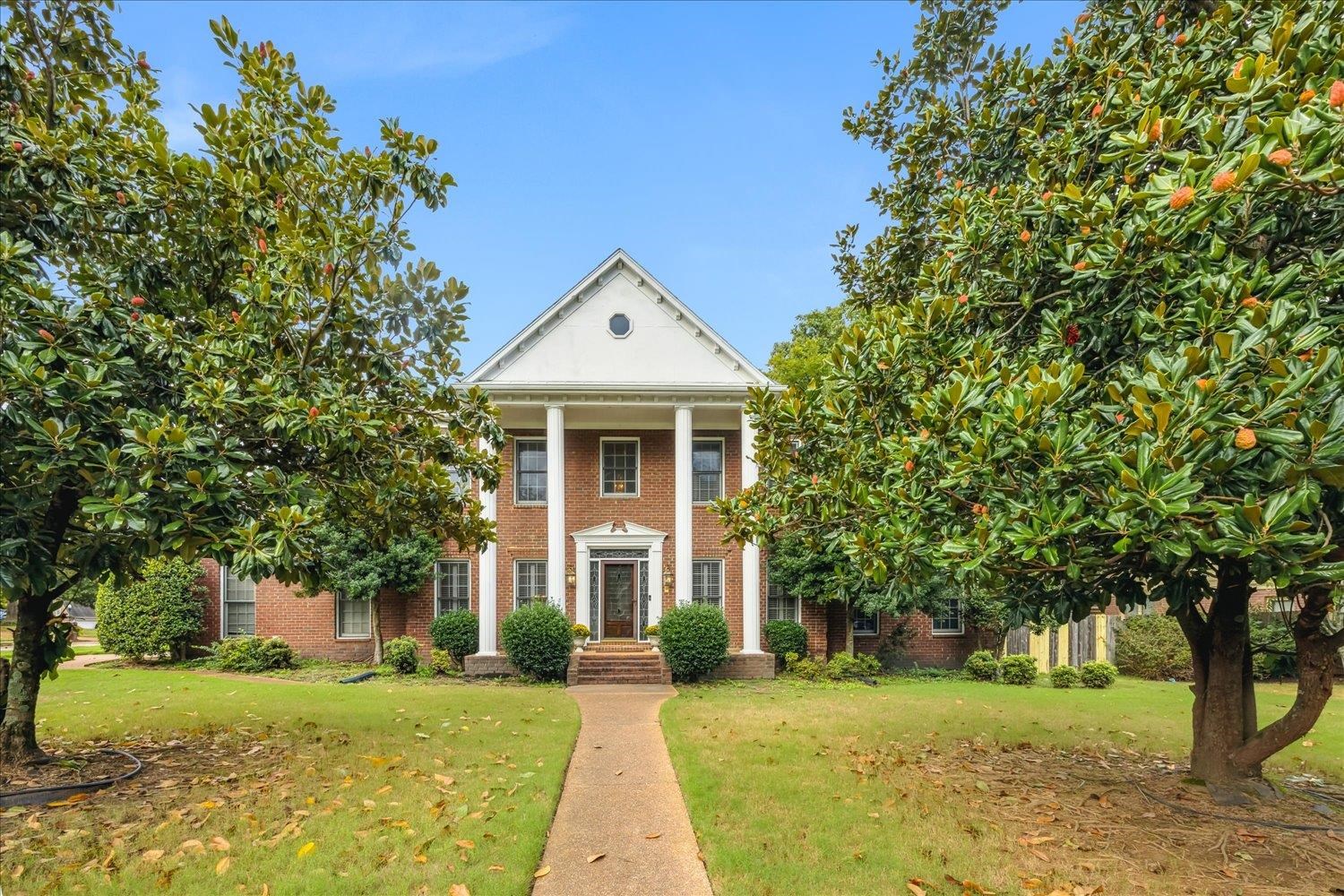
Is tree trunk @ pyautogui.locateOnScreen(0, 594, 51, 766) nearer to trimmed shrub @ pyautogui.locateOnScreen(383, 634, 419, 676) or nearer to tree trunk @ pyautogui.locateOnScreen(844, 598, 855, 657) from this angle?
trimmed shrub @ pyautogui.locateOnScreen(383, 634, 419, 676)

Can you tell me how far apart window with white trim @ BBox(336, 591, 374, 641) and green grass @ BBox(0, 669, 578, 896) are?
21.5ft

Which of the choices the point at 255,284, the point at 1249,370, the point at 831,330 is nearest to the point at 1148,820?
the point at 1249,370

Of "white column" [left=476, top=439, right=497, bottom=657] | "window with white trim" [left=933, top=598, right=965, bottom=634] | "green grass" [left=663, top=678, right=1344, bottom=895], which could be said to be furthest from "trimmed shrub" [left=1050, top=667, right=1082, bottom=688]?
"white column" [left=476, top=439, right=497, bottom=657]

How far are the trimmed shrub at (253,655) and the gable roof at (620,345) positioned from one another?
7.64 meters

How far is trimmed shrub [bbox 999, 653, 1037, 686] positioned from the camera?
602 inches

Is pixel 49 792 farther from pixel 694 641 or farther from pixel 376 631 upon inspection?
pixel 376 631

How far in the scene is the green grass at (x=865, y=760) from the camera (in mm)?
4578

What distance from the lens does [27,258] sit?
18.3 feet

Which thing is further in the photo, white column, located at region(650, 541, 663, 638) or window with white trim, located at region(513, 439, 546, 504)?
window with white trim, located at region(513, 439, 546, 504)

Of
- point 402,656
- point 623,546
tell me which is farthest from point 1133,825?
point 402,656

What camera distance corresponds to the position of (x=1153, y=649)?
618 inches

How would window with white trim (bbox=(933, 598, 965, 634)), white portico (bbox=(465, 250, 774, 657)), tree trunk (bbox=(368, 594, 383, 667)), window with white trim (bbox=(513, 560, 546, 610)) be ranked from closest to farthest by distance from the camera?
white portico (bbox=(465, 250, 774, 657)) < tree trunk (bbox=(368, 594, 383, 667)) < window with white trim (bbox=(513, 560, 546, 610)) < window with white trim (bbox=(933, 598, 965, 634))

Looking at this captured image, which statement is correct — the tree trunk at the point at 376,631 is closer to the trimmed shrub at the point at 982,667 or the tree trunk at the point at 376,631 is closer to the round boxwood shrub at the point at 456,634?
the round boxwood shrub at the point at 456,634

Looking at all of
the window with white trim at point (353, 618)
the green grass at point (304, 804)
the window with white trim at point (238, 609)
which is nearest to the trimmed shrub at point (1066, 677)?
the green grass at point (304, 804)
